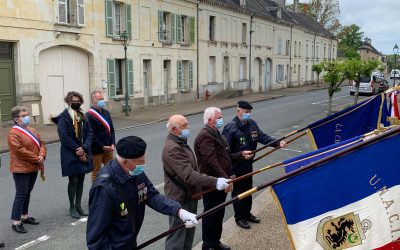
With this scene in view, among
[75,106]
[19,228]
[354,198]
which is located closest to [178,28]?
[75,106]

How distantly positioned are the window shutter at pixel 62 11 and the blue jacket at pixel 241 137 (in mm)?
15803

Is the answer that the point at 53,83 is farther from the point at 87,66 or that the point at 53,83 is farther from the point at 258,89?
the point at 258,89

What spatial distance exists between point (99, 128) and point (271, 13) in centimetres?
4245

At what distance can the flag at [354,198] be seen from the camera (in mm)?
3818

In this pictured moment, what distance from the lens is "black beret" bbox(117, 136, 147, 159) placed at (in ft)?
11.7

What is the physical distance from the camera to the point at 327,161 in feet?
12.4

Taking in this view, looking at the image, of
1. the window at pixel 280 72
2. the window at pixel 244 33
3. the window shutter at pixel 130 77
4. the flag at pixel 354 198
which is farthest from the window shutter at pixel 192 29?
the flag at pixel 354 198

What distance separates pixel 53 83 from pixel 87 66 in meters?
2.63

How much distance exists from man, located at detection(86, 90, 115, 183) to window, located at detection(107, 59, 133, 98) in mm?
16012

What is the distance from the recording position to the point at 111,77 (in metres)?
23.4

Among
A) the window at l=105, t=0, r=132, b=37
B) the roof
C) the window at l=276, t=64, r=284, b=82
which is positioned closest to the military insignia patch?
the window at l=105, t=0, r=132, b=37

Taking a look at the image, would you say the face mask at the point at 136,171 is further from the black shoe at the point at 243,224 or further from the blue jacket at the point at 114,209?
the black shoe at the point at 243,224

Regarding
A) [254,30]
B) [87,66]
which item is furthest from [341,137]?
[254,30]

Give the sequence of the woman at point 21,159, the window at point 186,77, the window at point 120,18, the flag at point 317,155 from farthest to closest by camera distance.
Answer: the window at point 186,77 → the window at point 120,18 → the woman at point 21,159 → the flag at point 317,155
